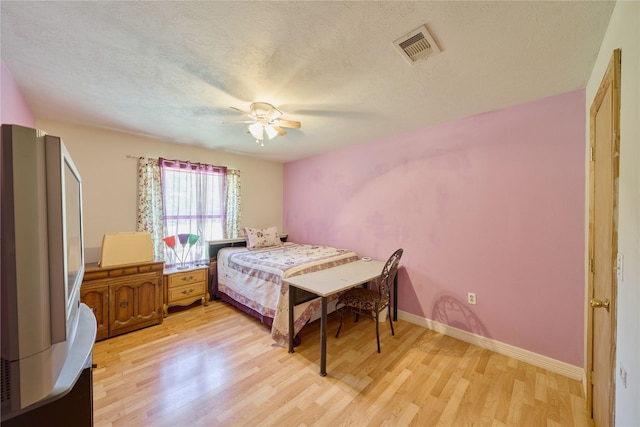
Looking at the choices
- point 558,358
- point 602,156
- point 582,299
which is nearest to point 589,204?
point 602,156

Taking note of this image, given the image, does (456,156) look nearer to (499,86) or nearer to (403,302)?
(499,86)

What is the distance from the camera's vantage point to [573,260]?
194 cm

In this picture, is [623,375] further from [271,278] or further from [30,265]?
[271,278]

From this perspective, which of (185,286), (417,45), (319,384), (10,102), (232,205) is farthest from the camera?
(232,205)

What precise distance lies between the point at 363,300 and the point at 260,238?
206 centimetres

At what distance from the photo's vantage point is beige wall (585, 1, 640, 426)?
32.3 inches

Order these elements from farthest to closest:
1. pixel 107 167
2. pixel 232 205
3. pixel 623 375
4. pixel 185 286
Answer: pixel 232 205 < pixel 185 286 < pixel 107 167 < pixel 623 375

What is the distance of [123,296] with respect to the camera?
2584 millimetres

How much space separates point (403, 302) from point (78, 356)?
286cm

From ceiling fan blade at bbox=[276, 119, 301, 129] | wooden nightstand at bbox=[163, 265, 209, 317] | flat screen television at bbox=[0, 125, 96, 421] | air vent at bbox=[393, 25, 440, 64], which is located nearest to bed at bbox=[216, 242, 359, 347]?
wooden nightstand at bbox=[163, 265, 209, 317]

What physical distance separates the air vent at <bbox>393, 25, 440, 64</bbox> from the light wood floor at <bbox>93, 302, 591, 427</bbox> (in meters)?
2.33

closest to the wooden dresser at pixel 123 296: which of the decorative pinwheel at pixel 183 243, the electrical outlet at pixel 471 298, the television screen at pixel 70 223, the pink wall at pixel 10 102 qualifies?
the decorative pinwheel at pixel 183 243

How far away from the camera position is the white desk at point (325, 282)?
1.97 m

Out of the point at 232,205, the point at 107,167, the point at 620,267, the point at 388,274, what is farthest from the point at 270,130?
the point at 620,267
